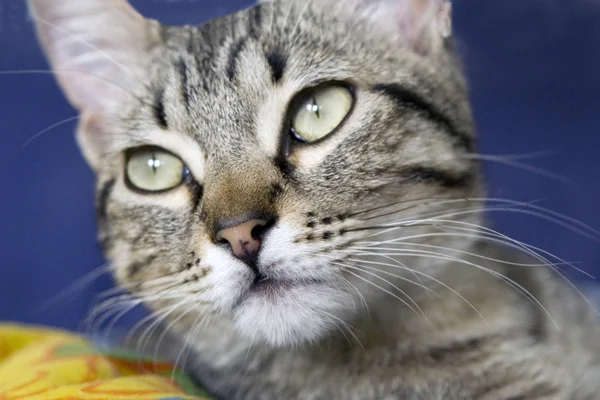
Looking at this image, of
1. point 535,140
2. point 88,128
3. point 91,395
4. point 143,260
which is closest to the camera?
point 91,395

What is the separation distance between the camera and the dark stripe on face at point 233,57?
→ 0.84 metres

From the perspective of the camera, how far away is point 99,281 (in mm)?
1214

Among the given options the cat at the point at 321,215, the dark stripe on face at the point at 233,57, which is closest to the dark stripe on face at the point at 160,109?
the cat at the point at 321,215

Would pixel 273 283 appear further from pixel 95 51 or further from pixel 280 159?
pixel 95 51

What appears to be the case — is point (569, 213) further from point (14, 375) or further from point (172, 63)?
point (14, 375)

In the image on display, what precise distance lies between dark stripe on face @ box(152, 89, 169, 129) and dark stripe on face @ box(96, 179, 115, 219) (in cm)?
14

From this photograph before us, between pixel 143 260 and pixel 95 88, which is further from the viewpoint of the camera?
pixel 95 88

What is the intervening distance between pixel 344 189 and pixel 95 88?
0.51 m

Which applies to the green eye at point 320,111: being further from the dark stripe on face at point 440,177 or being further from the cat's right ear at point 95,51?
the cat's right ear at point 95,51

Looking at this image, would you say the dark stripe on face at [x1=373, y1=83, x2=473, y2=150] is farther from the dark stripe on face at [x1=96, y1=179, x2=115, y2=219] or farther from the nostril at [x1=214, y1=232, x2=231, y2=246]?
the dark stripe on face at [x1=96, y1=179, x2=115, y2=219]

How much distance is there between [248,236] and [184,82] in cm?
31

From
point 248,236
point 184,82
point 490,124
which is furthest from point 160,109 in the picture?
point 490,124

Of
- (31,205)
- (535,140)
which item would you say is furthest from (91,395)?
(535,140)

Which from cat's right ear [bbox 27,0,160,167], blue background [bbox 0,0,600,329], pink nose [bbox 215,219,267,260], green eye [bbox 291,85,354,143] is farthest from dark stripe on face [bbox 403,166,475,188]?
cat's right ear [bbox 27,0,160,167]
